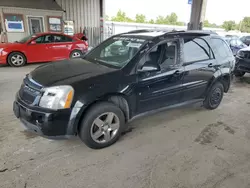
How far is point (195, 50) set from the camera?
3.61 m

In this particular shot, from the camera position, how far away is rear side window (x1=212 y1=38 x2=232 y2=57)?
4.01m

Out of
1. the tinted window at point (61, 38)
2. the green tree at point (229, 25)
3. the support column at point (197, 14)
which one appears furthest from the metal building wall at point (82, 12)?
the green tree at point (229, 25)

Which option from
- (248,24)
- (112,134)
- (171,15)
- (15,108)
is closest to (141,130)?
(112,134)

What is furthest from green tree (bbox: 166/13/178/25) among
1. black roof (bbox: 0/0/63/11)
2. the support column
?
black roof (bbox: 0/0/63/11)

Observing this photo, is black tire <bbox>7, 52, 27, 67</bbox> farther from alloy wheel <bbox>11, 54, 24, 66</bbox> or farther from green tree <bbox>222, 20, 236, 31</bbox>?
green tree <bbox>222, 20, 236, 31</bbox>

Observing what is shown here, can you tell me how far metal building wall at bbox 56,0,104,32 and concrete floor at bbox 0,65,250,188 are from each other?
38.0 feet

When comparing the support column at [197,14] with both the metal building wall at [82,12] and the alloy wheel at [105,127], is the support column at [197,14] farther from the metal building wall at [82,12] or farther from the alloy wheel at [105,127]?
the alloy wheel at [105,127]

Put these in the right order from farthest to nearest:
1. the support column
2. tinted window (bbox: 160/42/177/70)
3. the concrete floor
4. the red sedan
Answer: the support column, the red sedan, tinted window (bbox: 160/42/177/70), the concrete floor

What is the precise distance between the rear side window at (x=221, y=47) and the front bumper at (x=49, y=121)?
3182 mm

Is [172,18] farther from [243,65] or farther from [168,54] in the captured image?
[168,54]

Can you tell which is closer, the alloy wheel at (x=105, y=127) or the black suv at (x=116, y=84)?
the black suv at (x=116, y=84)

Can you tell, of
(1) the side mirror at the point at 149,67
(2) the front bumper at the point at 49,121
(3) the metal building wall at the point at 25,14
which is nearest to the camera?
(2) the front bumper at the point at 49,121

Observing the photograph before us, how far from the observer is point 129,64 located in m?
2.87

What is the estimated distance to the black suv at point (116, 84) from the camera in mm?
2447
